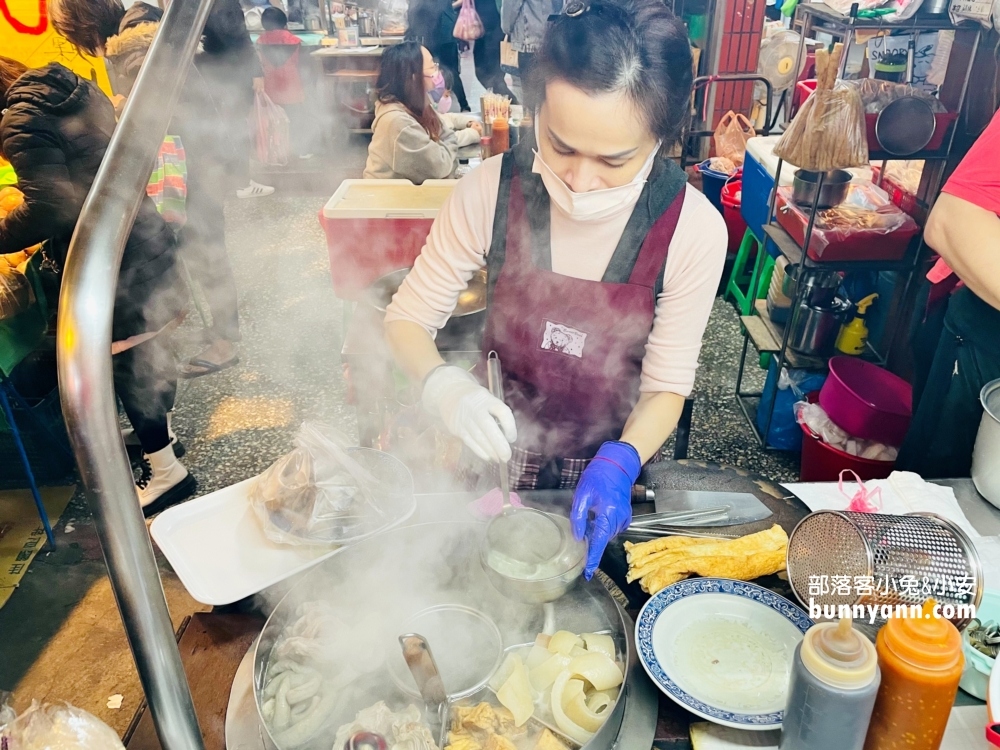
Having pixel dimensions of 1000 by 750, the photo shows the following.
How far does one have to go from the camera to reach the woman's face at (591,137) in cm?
159

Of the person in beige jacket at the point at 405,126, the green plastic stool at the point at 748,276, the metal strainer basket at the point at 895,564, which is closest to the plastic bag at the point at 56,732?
the metal strainer basket at the point at 895,564

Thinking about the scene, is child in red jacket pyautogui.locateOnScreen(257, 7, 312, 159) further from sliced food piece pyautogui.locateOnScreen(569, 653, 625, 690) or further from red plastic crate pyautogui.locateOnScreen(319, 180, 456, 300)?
sliced food piece pyautogui.locateOnScreen(569, 653, 625, 690)

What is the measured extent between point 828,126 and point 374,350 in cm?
233

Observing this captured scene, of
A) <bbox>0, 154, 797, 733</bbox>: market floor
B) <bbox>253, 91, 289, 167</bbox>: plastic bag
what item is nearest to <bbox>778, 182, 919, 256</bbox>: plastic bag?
<bbox>0, 154, 797, 733</bbox>: market floor

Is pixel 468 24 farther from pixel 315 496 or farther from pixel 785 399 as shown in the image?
pixel 315 496

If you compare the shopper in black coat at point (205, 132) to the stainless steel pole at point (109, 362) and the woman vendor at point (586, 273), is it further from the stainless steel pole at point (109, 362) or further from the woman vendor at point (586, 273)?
the stainless steel pole at point (109, 362)

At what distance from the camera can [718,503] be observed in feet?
5.94

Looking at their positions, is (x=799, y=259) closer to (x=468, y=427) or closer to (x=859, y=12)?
(x=859, y=12)

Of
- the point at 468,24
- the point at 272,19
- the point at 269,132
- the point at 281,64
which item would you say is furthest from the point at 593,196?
the point at 272,19

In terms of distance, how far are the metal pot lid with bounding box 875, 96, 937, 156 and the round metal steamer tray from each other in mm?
2858

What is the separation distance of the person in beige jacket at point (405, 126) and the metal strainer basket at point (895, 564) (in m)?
3.75

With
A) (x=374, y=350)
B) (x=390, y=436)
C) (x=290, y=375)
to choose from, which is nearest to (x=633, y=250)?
(x=374, y=350)

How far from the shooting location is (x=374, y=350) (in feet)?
9.80

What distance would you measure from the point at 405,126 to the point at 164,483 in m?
2.67
